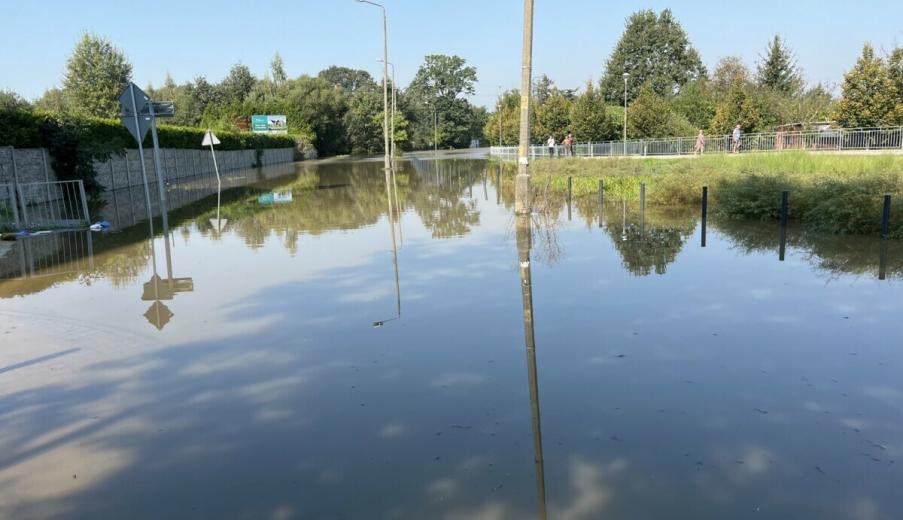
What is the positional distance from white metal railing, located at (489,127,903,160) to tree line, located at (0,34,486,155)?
36546mm

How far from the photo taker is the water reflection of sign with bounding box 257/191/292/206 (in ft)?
77.2

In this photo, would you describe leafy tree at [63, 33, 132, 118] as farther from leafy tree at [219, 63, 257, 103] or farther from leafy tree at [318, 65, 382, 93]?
leafy tree at [318, 65, 382, 93]

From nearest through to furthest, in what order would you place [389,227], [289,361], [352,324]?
[289,361] → [352,324] → [389,227]

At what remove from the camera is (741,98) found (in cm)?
4122

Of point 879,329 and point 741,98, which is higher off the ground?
point 741,98

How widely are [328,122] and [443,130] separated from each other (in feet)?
126

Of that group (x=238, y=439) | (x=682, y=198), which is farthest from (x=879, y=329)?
(x=682, y=198)

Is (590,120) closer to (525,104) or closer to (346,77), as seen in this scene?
(525,104)

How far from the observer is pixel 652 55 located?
97.6 m

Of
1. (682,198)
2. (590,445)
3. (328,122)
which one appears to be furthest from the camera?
(328,122)

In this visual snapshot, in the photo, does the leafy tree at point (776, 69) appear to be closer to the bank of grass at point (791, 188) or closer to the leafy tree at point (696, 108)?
the leafy tree at point (696, 108)

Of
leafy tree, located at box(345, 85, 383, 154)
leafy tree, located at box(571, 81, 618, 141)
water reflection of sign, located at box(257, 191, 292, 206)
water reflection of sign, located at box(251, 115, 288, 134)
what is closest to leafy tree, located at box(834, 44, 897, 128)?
leafy tree, located at box(571, 81, 618, 141)

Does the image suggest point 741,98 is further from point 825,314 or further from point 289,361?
point 289,361

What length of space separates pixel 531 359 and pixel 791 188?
11.1 m
